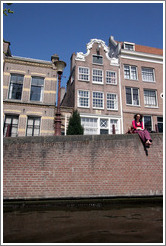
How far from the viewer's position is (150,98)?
60.4 feet

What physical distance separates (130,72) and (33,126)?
12.3m

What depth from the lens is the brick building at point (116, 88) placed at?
53.8 ft

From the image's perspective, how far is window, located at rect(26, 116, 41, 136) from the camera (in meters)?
14.1

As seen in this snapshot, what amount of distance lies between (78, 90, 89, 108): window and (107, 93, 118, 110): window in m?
2.32

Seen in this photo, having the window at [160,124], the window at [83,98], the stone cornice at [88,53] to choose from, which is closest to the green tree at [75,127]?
the window at [83,98]

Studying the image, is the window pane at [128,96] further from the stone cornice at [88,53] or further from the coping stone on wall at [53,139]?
the coping stone on wall at [53,139]

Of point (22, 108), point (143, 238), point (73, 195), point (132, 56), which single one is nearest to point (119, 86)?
point (132, 56)

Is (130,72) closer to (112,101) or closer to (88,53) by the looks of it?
(112,101)

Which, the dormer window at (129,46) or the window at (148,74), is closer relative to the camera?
the window at (148,74)

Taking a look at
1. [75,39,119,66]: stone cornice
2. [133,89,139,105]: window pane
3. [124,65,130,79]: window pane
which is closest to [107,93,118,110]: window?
[133,89,139,105]: window pane

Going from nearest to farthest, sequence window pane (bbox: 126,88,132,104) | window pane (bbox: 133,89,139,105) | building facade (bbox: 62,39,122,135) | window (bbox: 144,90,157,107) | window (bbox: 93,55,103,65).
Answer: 1. building facade (bbox: 62,39,122,135)
2. window pane (bbox: 126,88,132,104)
3. window pane (bbox: 133,89,139,105)
4. window (bbox: 93,55,103,65)
5. window (bbox: 144,90,157,107)

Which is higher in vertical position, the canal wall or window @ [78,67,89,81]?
window @ [78,67,89,81]

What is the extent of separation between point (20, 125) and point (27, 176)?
29.4ft

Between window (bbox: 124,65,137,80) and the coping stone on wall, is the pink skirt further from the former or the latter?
window (bbox: 124,65,137,80)
